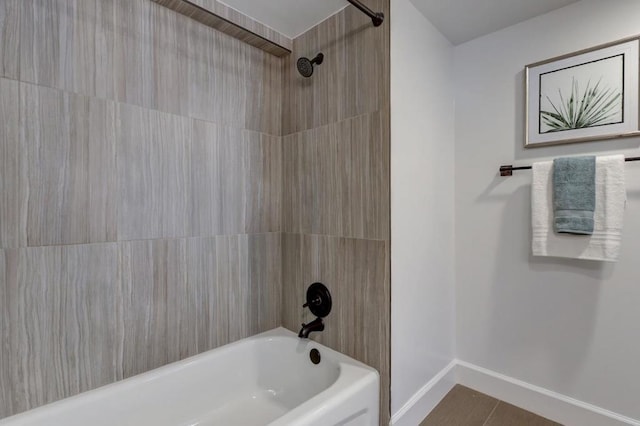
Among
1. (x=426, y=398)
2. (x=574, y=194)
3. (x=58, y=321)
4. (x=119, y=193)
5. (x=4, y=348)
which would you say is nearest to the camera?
(x=4, y=348)

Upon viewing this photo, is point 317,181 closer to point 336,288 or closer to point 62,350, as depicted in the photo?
point 336,288

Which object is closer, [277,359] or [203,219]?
[203,219]

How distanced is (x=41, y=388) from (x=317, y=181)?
1.50 m

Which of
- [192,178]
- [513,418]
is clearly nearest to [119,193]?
[192,178]

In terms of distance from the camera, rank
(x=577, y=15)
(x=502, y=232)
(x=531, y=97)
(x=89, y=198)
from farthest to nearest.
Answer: (x=502, y=232)
(x=531, y=97)
(x=577, y=15)
(x=89, y=198)

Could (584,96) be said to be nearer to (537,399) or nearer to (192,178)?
(537,399)

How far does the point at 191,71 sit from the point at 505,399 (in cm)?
258

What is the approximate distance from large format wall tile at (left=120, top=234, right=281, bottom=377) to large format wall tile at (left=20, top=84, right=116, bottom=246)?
0.63ft

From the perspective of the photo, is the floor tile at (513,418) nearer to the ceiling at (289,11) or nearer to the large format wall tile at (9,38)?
the ceiling at (289,11)

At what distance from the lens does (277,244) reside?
1.94 metres

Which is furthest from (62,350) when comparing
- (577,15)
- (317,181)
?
(577,15)

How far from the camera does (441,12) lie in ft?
5.45

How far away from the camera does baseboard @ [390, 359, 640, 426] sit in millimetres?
1493

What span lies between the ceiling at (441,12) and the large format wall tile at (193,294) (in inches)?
50.3
